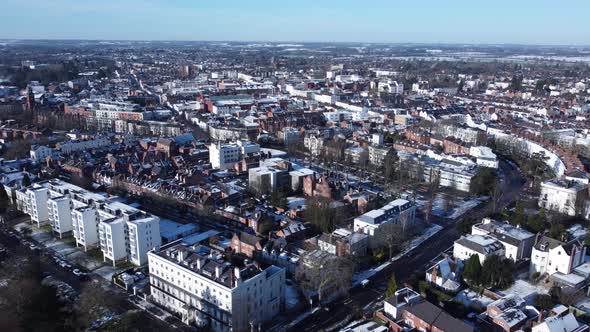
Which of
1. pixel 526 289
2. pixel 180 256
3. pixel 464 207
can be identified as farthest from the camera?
pixel 464 207

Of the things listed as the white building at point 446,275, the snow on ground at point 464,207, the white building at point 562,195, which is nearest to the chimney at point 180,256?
the white building at point 446,275

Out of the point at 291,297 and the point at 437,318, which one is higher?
the point at 437,318

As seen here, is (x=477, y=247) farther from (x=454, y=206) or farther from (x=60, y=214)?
(x=60, y=214)

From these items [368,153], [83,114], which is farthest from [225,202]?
[83,114]

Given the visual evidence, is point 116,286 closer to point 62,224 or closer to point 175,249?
point 175,249

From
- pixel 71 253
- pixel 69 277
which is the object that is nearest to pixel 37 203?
A: pixel 71 253

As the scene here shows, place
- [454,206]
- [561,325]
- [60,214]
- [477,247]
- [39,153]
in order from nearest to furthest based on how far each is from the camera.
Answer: [561,325], [477,247], [60,214], [454,206], [39,153]

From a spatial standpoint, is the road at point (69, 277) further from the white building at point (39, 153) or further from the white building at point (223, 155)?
the white building at point (223, 155)

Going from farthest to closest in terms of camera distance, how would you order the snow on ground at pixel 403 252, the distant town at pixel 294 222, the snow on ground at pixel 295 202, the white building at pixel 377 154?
the white building at pixel 377 154 → the snow on ground at pixel 295 202 → the snow on ground at pixel 403 252 → the distant town at pixel 294 222
